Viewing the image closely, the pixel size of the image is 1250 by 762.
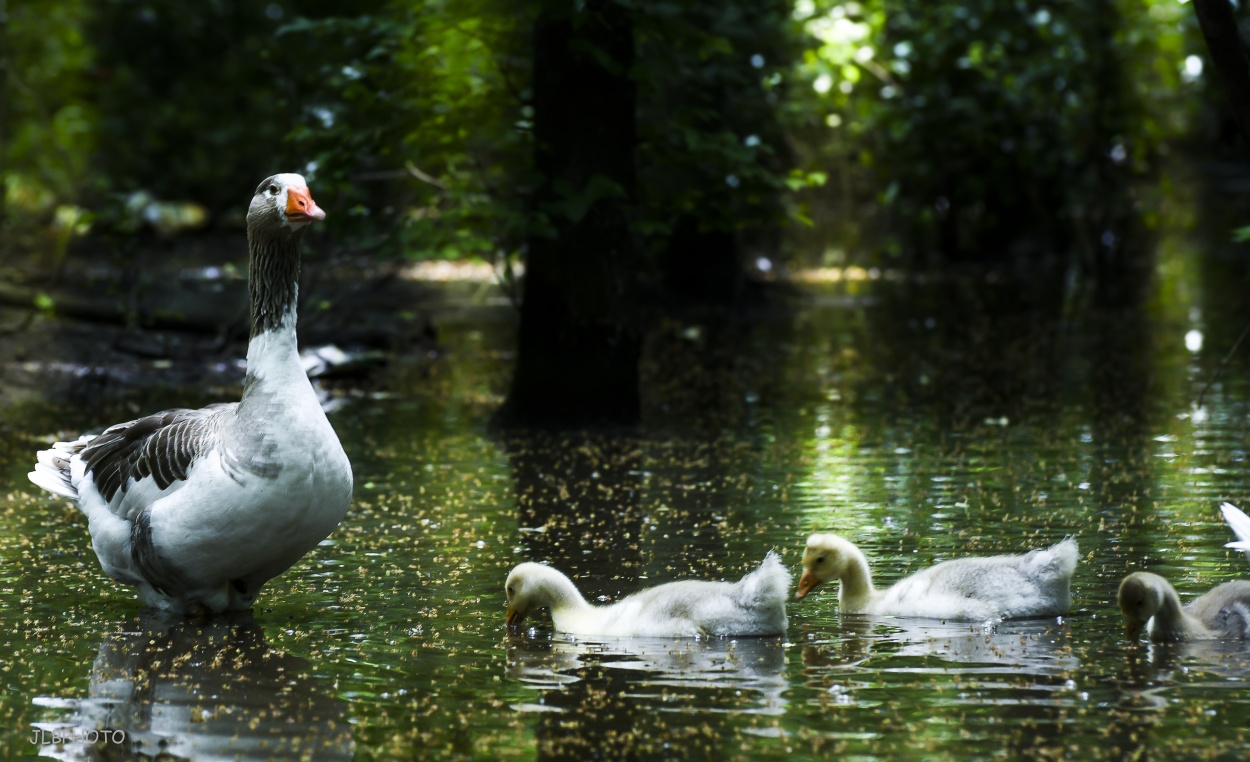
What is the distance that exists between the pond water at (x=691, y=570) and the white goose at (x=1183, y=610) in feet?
0.49

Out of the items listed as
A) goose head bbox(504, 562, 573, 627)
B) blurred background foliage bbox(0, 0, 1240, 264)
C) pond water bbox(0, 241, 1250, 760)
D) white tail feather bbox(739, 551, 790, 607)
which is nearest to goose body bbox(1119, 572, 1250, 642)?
pond water bbox(0, 241, 1250, 760)

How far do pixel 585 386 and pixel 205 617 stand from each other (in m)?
6.16

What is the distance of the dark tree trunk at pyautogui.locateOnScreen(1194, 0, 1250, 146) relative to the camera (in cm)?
802

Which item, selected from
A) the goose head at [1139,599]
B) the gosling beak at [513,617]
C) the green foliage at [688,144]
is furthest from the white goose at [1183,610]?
the green foliage at [688,144]

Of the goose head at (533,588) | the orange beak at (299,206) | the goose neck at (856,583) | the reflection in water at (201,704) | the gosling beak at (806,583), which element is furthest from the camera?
the gosling beak at (806,583)

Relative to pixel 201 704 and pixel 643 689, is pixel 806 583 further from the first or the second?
pixel 201 704

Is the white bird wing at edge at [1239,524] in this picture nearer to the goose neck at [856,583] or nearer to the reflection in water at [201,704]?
the goose neck at [856,583]

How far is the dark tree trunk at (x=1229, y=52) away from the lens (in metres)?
8.02

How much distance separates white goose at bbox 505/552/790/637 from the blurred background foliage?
212 inches

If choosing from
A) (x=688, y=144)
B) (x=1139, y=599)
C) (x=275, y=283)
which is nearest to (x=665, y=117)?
(x=688, y=144)

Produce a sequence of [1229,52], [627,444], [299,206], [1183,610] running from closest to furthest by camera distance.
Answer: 1. [1183,610]
2. [299,206]
3. [1229,52]
4. [627,444]

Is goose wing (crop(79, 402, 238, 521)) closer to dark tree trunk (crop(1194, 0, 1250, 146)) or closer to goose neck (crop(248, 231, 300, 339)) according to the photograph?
goose neck (crop(248, 231, 300, 339))

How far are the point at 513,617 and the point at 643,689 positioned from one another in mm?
1257

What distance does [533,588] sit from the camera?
724 centimetres
